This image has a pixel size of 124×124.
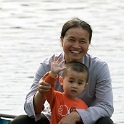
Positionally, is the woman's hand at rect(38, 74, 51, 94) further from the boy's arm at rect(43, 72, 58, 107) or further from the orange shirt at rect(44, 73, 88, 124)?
the orange shirt at rect(44, 73, 88, 124)

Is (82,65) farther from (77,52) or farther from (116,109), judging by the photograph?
(116,109)

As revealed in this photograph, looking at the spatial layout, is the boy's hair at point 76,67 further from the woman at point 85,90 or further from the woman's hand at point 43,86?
the woman's hand at point 43,86

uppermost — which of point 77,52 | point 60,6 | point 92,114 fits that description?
point 77,52

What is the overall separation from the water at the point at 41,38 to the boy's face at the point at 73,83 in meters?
2.49

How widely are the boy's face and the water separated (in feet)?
8.17

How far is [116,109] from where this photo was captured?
28.9 feet

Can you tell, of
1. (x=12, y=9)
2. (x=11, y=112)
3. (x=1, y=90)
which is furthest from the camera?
(x=12, y=9)

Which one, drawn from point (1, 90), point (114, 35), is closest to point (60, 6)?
point (114, 35)

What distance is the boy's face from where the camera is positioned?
5969 mm

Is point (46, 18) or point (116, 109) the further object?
point (46, 18)

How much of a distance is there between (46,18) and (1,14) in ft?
3.72

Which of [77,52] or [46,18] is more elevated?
[77,52]

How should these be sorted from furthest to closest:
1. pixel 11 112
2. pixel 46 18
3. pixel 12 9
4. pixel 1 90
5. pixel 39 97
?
pixel 12 9 < pixel 46 18 < pixel 1 90 < pixel 11 112 < pixel 39 97

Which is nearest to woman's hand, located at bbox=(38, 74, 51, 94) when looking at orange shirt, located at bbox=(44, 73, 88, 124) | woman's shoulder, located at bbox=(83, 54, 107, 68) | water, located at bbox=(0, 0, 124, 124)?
orange shirt, located at bbox=(44, 73, 88, 124)
